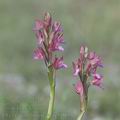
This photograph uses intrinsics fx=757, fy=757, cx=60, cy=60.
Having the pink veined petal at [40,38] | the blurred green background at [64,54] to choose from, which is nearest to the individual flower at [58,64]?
the pink veined petal at [40,38]

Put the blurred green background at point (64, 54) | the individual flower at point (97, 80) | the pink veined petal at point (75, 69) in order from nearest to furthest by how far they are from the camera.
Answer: the pink veined petal at point (75, 69), the individual flower at point (97, 80), the blurred green background at point (64, 54)

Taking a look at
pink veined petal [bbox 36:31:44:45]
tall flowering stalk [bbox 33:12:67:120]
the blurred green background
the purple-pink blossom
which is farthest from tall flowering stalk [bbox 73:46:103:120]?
the blurred green background

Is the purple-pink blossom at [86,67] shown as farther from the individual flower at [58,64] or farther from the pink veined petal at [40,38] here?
the pink veined petal at [40,38]

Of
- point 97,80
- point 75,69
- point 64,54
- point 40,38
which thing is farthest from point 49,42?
point 64,54

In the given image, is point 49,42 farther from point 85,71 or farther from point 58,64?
point 85,71

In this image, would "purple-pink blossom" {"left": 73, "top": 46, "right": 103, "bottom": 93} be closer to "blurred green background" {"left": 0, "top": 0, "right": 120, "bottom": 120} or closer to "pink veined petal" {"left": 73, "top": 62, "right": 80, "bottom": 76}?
"pink veined petal" {"left": 73, "top": 62, "right": 80, "bottom": 76}
